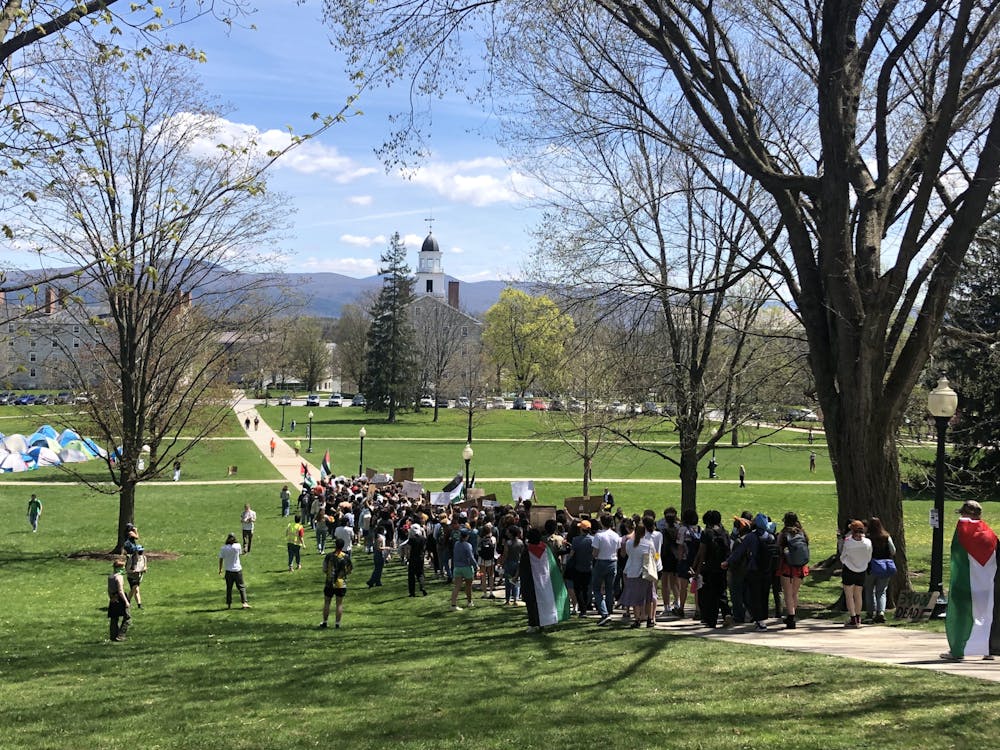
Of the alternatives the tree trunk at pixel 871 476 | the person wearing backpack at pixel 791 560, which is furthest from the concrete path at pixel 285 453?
the person wearing backpack at pixel 791 560

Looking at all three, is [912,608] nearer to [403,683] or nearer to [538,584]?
[538,584]

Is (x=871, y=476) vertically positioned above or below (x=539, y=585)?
above

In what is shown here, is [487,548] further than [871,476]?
Yes

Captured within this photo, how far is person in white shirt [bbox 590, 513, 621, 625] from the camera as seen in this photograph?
13.0 metres

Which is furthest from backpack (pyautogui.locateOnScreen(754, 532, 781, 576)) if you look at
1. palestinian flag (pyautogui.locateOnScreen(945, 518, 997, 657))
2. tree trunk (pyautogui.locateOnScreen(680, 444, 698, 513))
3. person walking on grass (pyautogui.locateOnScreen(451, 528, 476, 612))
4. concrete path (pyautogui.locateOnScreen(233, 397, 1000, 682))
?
tree trunk (pyautogui.locateOnScreen(680, 444, 698, 513))

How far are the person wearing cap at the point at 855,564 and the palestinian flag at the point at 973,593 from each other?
9.01ft

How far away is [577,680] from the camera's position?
30.3 feet

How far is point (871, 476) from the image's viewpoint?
13359mm

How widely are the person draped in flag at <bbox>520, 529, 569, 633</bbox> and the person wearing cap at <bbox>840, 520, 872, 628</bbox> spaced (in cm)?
395

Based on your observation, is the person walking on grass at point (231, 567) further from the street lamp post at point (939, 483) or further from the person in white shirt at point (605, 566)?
the street lamp post at point (939, 483)

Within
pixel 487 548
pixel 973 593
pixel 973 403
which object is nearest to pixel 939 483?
pixel 973 593

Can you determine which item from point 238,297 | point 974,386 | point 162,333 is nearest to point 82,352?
point 162,333

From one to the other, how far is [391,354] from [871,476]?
77809 millimetres

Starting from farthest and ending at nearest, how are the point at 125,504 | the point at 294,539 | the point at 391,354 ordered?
1. the point at 391,354
2. the point at 125,504
3. the point at 294,539
